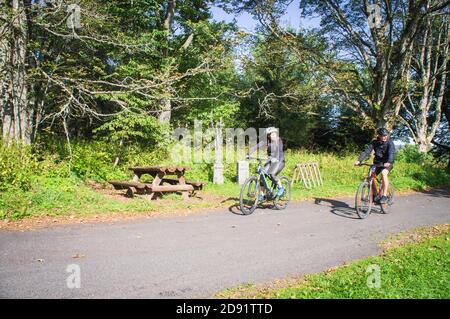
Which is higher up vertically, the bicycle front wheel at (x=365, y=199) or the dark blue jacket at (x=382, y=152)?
the dark blue jacket at (x=382, y=152)

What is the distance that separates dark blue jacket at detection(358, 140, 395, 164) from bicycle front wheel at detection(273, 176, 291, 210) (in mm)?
2144

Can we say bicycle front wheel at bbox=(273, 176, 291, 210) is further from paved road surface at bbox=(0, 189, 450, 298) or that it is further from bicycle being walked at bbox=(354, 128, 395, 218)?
bicycle being walked at bbox=(354, 128, 395, 218)

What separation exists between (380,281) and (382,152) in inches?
223

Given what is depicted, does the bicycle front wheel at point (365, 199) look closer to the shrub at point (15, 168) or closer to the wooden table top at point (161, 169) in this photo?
the wooden table top at point (161, 169)

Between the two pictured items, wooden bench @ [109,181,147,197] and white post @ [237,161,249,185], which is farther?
white post @ [237,161,249,185]

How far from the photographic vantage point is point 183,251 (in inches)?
221

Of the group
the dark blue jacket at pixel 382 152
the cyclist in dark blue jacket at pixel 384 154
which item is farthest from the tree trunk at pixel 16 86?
the cyclist in dark blue jacket at pixel 384 154

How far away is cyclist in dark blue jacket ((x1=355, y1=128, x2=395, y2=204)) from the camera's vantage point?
8859 millimetres

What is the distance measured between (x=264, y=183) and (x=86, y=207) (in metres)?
4.72

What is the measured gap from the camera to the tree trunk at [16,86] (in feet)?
36.0

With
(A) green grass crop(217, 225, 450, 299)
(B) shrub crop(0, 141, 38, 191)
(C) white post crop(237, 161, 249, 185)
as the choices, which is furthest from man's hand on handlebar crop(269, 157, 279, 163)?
(B) shrub crop(0, 141, 38, 191)

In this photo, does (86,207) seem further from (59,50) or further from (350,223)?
(59,50)

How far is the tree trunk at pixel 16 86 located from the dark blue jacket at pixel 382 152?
10.8 meters
